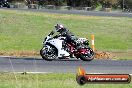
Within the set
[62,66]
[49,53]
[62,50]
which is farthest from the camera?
[62,50]

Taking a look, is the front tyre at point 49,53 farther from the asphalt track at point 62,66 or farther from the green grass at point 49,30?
the green grass at point 49,30

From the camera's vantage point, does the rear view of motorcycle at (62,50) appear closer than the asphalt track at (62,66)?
No

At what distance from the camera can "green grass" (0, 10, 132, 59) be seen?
1113 inches

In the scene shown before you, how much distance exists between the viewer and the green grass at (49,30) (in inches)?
1113

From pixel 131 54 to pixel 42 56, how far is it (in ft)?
21.6

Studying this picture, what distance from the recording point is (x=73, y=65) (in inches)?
731

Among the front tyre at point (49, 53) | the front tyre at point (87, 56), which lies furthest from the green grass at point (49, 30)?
the front tyre at point (87, 56)

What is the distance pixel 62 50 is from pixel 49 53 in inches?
22.6

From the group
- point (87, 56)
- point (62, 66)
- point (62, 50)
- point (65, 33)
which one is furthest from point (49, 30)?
point (62, 66)

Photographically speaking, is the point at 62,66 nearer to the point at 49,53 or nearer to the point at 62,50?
the point at 49,53

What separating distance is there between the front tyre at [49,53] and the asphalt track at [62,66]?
25cm

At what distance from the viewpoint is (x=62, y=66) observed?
59.3ft

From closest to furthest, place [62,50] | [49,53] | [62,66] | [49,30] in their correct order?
[62,66]
[49,53]
[62,50]
[49,30]

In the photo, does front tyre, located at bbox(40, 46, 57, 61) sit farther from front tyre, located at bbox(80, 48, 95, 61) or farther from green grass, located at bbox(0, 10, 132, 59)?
green grass, located at bbox(0, 10, 132, 59)
